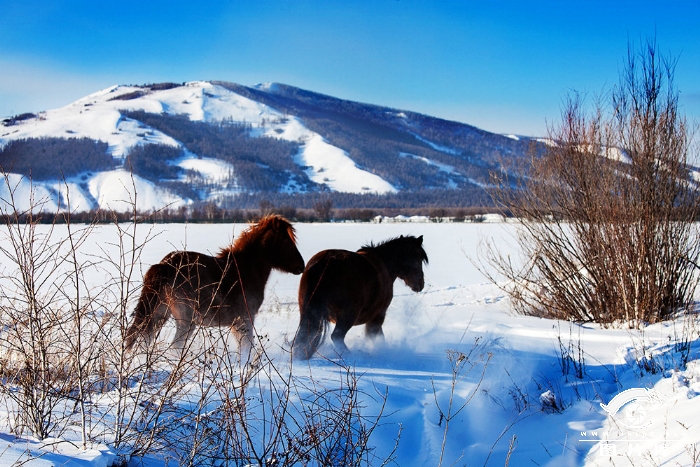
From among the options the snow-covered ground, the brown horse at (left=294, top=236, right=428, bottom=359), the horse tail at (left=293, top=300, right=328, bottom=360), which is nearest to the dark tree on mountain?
the brown horse at (left=294, top=236, right=428, bottom=359)

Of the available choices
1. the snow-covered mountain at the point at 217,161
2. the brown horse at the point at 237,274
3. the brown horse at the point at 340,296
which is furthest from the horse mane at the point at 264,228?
the snow-covered mountain at the point at 217,161

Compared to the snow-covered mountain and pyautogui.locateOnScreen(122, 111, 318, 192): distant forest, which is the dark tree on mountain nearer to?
the snow-covered mountain

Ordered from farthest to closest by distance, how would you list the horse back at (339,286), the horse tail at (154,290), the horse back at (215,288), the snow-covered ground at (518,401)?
the horse back at (339,286) → the horse back at (215,288) → the horse tail at (154,290) → the snow-covered ground at (518,401)

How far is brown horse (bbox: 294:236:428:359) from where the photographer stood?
5.23 meters

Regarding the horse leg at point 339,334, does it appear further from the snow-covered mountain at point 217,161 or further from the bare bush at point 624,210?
the snow-covered mountain at point 217,161

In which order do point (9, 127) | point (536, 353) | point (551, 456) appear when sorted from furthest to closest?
point (9, 127)
point (536, 353)
point (551, 456)

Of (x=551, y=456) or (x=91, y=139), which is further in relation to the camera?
(x=91, y=139)

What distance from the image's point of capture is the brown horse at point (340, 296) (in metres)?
5.23

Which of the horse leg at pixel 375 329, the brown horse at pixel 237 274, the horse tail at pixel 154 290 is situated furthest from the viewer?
the horse leg at pixel 375 329

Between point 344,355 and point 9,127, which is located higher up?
A: point 9,127

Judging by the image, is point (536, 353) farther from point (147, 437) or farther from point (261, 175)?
point (261, 175)

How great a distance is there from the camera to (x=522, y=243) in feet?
Answer: 26.8

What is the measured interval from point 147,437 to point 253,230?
3.44m

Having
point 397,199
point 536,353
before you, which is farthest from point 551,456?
point 397,199
